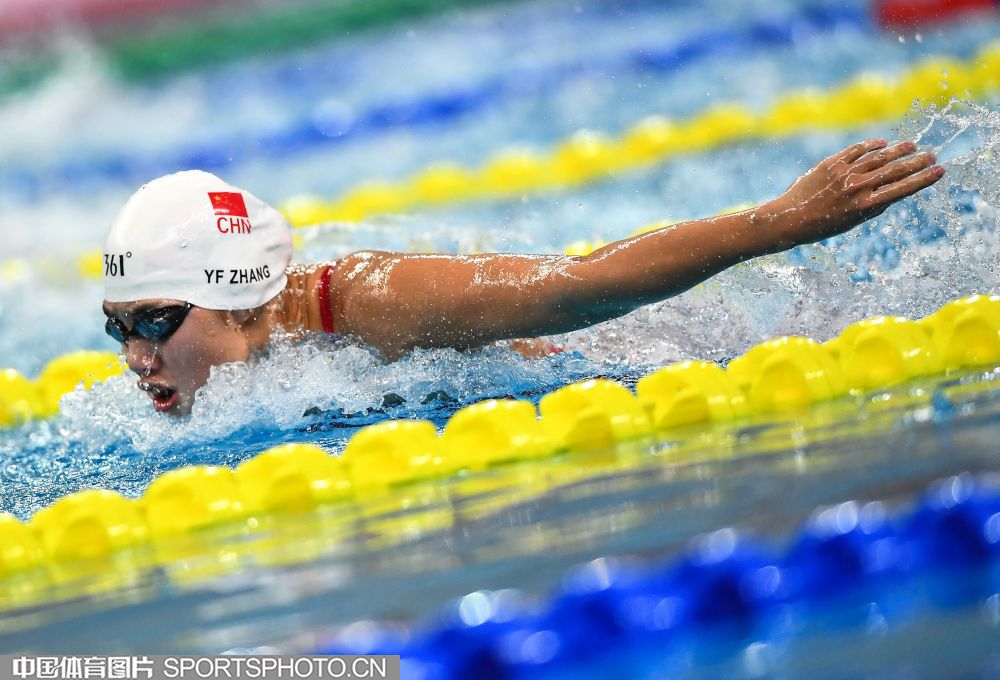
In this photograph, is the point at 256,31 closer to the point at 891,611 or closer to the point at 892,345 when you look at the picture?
the point at 892,345

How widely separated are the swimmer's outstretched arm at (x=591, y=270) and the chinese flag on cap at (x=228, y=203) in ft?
1.08

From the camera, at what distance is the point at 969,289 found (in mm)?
3414

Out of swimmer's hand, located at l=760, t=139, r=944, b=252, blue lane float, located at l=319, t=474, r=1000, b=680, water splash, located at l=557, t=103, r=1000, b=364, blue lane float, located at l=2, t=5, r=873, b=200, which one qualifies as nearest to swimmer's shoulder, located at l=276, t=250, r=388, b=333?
water splash, located at l=557, t=103, r=1000, b=364

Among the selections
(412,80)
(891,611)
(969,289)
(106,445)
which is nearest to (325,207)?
(412,80)

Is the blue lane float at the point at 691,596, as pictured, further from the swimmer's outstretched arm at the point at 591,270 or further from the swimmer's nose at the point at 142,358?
the swimmer's nose at the point at 142,358

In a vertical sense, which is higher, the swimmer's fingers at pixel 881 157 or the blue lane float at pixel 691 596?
the swimmer's fingers at pixel 881 157

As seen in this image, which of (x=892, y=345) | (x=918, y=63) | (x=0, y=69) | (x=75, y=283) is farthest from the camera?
(x=0, y=69)

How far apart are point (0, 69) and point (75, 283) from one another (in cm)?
410

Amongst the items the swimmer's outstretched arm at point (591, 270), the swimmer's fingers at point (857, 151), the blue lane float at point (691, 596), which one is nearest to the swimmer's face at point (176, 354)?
the swimmer's outstretched arm at point (591, 270)

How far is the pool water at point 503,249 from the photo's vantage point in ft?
5.69

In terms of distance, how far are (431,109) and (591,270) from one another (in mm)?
5674

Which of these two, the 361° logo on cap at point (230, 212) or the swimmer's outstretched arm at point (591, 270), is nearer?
the swimmer's outstretched arm at point (591, 270)

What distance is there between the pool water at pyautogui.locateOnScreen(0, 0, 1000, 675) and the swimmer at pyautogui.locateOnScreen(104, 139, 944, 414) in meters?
0.11

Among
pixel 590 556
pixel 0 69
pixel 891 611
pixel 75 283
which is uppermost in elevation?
pixel 0 69
